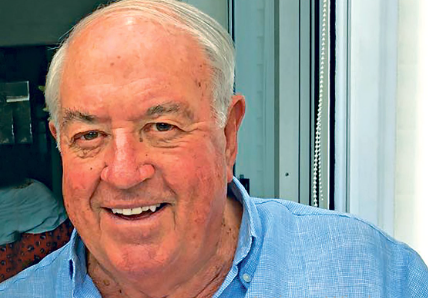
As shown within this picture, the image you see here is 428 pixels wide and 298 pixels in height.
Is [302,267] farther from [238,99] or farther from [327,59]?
[327,59]

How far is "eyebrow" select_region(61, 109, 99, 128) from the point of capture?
3.28ft

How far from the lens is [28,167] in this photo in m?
1.77

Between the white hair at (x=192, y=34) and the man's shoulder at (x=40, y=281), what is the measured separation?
12.6 inches

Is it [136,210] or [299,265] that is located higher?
[136,210]

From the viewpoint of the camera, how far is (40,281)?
1.20 metres

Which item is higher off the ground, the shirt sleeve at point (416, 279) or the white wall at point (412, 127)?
the white wall at point (412, 127)

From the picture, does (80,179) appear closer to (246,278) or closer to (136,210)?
(136,210)

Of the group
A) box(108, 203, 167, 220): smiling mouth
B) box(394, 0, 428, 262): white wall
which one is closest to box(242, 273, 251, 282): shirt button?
box(108, 203, 167, 220): smiling mouth

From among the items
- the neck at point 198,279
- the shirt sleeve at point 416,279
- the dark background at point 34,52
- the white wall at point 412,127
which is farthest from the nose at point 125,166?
the white wall at point 412,127

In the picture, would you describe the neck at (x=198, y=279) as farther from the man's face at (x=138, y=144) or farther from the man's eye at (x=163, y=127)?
the man's eye at (x=163, y=127)

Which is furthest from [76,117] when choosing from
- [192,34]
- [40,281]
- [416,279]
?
[416,279]

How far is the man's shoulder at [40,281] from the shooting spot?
1.18m

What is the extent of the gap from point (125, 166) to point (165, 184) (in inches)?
3.2

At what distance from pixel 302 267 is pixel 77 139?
0.53 m
